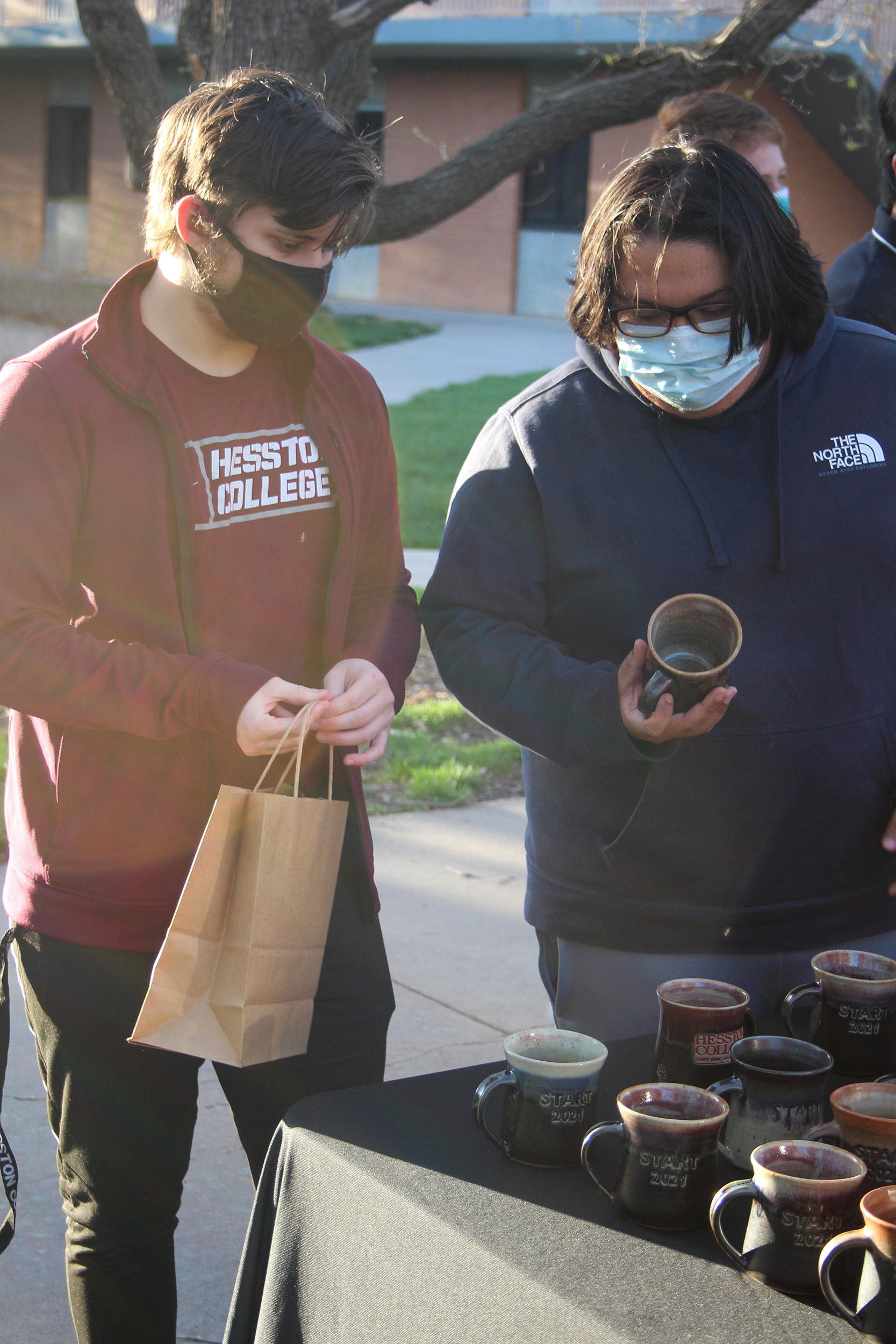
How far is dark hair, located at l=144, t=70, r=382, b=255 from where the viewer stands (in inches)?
74.7

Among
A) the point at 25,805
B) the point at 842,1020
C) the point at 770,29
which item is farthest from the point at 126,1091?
the point at 770,29

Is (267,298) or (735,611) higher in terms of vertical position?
(267,298)

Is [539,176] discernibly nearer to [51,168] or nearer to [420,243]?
[420,243]

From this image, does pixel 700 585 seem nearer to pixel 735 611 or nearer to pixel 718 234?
pixel 735 611

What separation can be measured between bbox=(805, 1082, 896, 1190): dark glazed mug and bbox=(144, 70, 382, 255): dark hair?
1.37 meters

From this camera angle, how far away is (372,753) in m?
2.11

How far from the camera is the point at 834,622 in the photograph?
2.15 metres

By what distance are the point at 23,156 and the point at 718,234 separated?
2987cm

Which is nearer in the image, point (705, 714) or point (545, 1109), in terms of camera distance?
point (545, 1109)

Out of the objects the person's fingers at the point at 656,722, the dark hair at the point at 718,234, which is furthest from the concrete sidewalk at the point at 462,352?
the person's fingers at the point at 656,722

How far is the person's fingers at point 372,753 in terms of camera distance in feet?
6.84

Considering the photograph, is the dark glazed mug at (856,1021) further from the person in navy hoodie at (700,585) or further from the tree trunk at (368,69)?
the tree trunk at (368,69)

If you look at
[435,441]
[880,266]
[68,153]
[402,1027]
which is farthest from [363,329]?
[880,266]

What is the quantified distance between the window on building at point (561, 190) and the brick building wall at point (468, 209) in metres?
0.33
